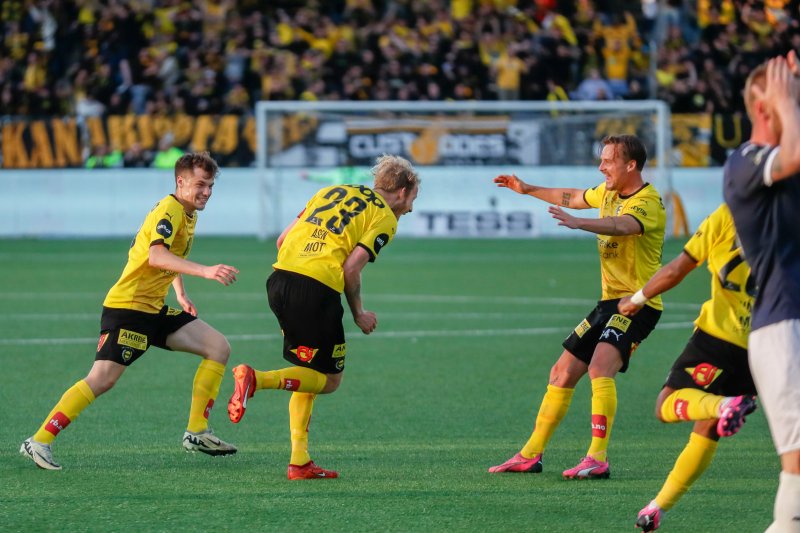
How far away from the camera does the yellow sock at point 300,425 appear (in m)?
6.92

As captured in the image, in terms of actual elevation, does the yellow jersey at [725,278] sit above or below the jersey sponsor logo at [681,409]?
above

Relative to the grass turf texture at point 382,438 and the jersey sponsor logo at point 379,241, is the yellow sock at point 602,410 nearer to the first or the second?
the grass turf texture at point 382,438

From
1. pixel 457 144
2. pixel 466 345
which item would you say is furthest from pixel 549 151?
pixel 466 345

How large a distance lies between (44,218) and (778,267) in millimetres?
25436

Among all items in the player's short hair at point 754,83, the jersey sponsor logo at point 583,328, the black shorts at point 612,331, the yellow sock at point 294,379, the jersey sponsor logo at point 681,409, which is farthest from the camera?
the jersey sponsor logo at point 583,328

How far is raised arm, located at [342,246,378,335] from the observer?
270 inches

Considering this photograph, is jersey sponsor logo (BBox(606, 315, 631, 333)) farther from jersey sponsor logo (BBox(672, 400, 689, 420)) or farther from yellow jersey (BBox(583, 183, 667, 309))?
jersey sponsor logo (BBox(672, 400, 689, 420))

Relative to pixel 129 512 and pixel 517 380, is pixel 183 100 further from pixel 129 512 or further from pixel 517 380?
pixel 129 512

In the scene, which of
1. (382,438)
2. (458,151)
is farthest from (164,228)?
(458,151)

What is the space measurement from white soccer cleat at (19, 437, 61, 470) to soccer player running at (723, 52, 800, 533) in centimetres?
407

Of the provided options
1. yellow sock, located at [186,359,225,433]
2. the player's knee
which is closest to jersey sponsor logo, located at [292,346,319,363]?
the player's knee

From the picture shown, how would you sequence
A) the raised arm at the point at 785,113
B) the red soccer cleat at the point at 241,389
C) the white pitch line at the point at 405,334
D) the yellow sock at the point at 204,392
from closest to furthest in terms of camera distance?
the raised arm at the point at 785,113 → the red soccer cleat at the point at 241,389 → the yellow sock at the point at 204,392 → the white pitch line at the point at 405,334

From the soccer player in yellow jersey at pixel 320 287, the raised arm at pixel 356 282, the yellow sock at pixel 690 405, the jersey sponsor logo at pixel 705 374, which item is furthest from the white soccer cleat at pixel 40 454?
the jersey sponsor logo at pixel 705 374

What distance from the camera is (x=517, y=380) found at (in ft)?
35.0
